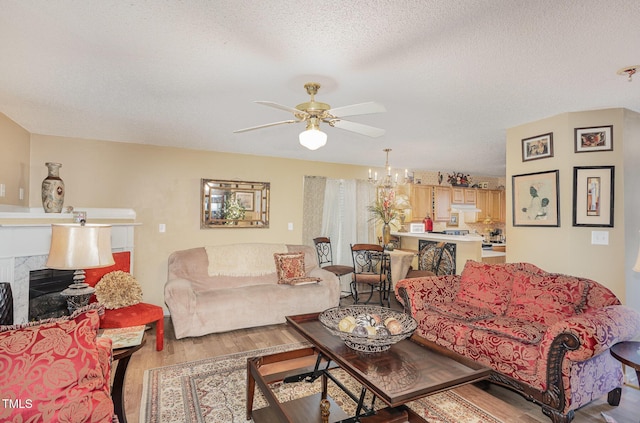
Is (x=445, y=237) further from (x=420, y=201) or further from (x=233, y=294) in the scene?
(x=233, y=294)

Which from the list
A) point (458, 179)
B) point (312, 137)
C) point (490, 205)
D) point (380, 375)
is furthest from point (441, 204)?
point (380, 375)

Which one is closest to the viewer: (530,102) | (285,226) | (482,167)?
(530,102)

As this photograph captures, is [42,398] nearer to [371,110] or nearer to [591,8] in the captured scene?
[371,110]

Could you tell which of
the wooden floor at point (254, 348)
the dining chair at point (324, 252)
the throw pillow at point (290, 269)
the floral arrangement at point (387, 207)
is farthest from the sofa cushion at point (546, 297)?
the dining chair at point (324, 252)

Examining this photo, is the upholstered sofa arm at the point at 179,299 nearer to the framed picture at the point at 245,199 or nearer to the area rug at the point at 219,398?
the area rug at the point at 219,398

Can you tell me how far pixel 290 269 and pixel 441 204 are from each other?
3805 millimetres

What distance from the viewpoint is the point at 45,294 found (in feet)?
10.6

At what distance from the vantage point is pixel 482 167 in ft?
20.1

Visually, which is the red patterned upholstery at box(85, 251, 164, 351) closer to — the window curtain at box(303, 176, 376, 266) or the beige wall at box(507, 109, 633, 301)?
the window curtain at box(303, 176, 376, 266)

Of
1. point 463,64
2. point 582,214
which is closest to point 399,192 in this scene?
point 582,214

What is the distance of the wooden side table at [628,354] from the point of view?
173 cm

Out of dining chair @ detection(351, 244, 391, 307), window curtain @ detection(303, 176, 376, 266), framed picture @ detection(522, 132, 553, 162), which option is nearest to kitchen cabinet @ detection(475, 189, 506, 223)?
window curtain @ detection(303, 176, 376, 266)

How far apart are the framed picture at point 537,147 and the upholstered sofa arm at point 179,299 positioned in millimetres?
3941

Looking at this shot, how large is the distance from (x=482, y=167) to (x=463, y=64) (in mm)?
4563
